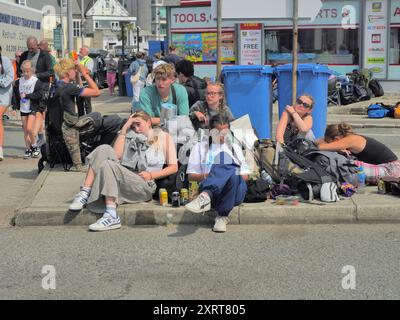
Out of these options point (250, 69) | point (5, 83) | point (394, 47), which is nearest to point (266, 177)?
point (250, 69)

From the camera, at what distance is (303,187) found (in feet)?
21.4

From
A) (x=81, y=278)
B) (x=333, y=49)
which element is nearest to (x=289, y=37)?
(x=333, y=49)

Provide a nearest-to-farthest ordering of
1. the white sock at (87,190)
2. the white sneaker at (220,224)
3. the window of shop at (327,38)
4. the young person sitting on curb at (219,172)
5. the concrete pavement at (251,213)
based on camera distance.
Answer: the young person sitting on curb at (219,172)
the white sneaker at (220,224)
the concrete pavement at (251,213)
the white sock at (87,190)
the window of shop at (327,38)

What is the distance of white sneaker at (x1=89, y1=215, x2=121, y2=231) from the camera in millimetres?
6070

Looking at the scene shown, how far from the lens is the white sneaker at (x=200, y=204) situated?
5.73 metres

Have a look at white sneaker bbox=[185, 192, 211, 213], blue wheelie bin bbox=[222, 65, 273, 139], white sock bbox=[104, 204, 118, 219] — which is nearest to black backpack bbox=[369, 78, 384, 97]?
blue wheelie bin bbox=[222, 65, 273, 139]

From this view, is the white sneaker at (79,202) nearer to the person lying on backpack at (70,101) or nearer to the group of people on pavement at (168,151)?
the group of people on pavement at (168,151)

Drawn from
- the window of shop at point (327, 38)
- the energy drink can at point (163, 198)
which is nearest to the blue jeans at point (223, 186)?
the energy drink can at point (163, 198)

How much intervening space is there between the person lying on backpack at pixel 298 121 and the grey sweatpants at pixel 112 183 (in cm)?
179

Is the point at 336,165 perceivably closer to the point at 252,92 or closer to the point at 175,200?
the point at 175,200

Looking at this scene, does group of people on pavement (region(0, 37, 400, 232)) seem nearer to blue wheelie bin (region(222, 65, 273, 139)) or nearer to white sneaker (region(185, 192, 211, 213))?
white sneaker (region(185, 192, 211, 213))

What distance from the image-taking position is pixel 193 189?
6.41 meters

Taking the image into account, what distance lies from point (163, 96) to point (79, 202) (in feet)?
6.11

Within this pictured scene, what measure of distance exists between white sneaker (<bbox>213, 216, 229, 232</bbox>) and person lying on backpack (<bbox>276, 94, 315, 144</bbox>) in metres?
1.61
